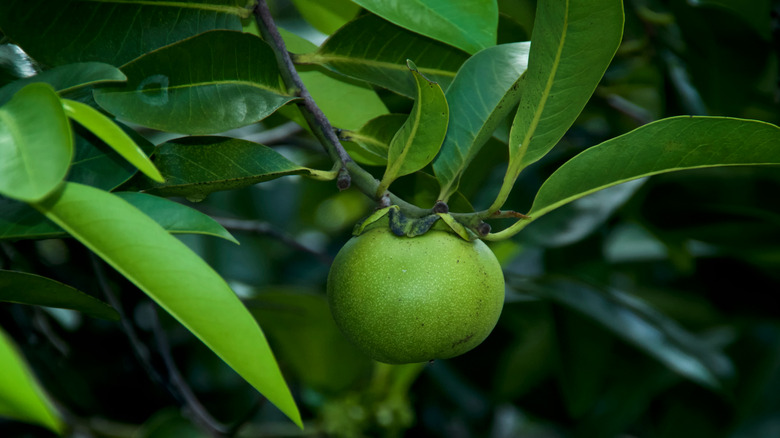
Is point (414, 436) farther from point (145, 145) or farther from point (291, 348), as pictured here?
Answer: point (145, 145)

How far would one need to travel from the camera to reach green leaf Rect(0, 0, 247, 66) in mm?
814

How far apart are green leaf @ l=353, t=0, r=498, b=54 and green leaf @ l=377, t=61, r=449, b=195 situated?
0.44 feet

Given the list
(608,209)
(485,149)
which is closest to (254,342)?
(608,209)

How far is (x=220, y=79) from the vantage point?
33.4 inches

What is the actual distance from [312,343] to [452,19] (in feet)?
3.78

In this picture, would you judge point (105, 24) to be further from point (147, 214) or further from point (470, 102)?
point (470, 102)

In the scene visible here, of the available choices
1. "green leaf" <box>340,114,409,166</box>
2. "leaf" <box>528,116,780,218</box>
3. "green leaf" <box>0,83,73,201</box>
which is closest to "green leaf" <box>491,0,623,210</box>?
"leaf" <box>528,116,780,218</box>

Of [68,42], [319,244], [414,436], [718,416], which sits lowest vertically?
[414,436]

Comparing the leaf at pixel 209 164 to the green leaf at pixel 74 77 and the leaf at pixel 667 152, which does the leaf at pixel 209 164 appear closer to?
the green leaf at pixel 74 77

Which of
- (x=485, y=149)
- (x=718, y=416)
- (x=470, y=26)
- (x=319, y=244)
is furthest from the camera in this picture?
Result: (x=319, y=244)

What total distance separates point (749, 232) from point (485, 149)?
761mm

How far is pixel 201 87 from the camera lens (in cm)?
83

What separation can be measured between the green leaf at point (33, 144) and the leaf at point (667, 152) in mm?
503

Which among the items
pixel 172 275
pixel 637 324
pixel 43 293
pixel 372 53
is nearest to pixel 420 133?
pixel 372 53
